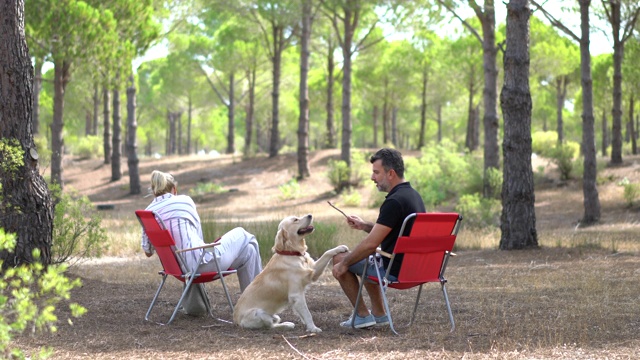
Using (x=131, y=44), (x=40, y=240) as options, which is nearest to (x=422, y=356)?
(x=40, y=240)

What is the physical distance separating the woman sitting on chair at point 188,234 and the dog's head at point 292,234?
0.60 metres

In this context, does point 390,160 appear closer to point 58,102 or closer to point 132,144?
point 58,102

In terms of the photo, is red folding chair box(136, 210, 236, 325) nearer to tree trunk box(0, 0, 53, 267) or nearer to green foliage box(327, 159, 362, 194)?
tree trunk box(0, 0, 53, 267)

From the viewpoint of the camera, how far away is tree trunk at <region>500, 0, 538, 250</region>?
33.2 ft

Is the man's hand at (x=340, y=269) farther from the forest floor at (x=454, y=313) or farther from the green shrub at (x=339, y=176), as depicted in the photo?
the green shrub at (x=339, y=176)

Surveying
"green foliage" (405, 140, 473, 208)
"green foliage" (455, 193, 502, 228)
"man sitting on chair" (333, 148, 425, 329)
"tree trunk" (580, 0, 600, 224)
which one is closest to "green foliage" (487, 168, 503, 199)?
"green foliage" (405, 140, 473, 208)

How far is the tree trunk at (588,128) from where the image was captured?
1362 centimetres

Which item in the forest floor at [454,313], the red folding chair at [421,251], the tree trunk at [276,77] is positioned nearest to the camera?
the forest floor at [454,313]

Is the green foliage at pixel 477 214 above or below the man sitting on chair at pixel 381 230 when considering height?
below

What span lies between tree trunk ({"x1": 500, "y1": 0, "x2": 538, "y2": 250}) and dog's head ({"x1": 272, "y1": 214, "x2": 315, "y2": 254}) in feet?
18.4

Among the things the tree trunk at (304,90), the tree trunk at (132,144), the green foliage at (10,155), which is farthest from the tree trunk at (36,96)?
the green foliage at (10,155)

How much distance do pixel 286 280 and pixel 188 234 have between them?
986 mm

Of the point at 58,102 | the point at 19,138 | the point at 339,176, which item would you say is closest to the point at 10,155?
the point at 19,138

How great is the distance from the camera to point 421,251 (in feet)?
17.2
